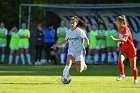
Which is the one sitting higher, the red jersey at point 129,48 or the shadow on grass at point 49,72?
the red jersey at point 129,48

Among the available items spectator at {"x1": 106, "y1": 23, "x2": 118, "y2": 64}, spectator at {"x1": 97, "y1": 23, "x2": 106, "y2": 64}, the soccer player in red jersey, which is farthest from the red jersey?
spectator at {"x1": 106, "y1": 23, "x2": 118, "y2": 64}

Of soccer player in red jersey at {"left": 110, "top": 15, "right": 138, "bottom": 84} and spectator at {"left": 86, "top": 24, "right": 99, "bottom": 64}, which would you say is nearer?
soccer player in red jersey at {"left": 110, "top": 15, "right": 138, "bottom": 84}

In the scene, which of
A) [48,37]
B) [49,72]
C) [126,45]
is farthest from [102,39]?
[126,45]

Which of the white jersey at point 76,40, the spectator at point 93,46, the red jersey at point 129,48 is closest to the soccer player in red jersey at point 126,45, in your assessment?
the red jersey at point 129,48

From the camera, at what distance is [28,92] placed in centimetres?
1529

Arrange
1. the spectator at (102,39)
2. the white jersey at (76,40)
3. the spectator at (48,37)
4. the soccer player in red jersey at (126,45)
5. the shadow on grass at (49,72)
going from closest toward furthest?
the soccer player in red jersey at (126,45) → the white jersey at (76,40) → the shadow on grass at (49,72) → the spectator at (48,37) → the spectator at (102,39)

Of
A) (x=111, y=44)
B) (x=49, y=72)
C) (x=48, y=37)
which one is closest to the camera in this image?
(x=49, y=72)

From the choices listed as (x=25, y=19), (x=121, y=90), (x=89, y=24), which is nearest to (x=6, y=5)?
(x=25, y=19)

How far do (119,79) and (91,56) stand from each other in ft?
46.7

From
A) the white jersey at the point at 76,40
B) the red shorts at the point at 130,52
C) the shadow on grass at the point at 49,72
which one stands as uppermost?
the white jersey at the point at 76,40

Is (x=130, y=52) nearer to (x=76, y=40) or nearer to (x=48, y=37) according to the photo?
(x=76, y=40)

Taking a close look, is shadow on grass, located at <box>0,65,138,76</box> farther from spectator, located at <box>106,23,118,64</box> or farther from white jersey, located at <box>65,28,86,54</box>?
spectator, located at <box>106,23,118,64</box>

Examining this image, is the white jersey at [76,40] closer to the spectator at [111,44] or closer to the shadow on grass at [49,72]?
the shadow on grass at [49,72]

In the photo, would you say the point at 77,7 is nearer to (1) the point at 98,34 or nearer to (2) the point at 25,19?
(1) the point at 98,34
